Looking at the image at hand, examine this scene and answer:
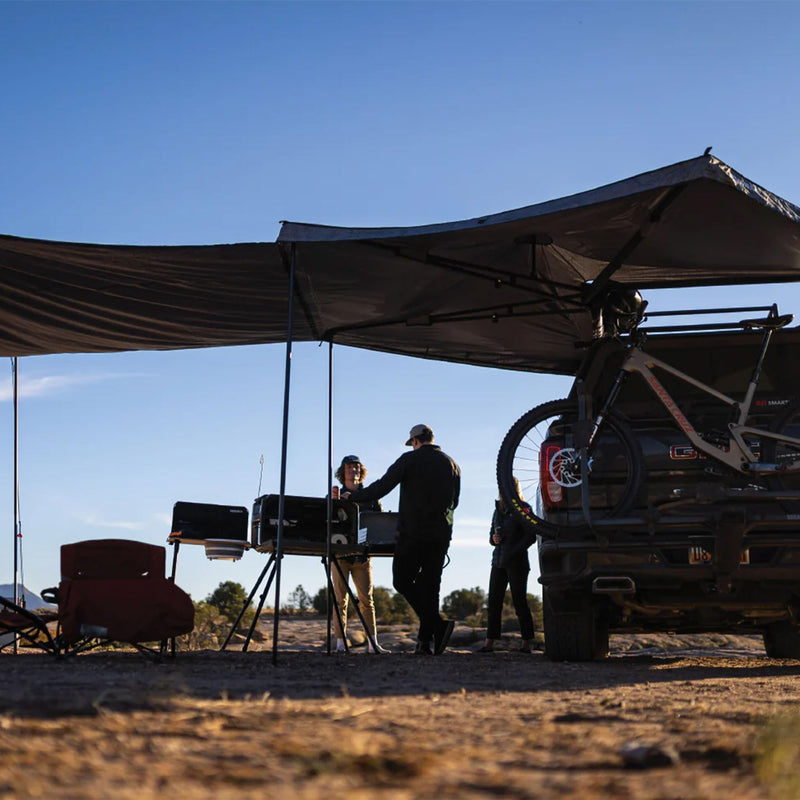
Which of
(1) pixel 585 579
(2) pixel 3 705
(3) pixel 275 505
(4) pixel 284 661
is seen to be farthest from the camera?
(3) pixel 275 505

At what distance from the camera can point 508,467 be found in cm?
761

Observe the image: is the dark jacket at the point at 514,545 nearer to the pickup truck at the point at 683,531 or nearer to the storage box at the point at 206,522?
the pickup truck at the point at 683,531

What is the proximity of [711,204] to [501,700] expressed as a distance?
4.21 m

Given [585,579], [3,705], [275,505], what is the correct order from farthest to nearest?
[275,505] → [585,579] → [3,705]

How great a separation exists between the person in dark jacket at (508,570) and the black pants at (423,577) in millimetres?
1339

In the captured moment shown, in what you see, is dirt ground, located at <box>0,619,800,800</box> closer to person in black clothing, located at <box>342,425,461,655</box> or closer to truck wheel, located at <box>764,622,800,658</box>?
person in black clothing, located at <box>342,425,461,655</box>

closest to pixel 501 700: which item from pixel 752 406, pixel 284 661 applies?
pixel 284 661

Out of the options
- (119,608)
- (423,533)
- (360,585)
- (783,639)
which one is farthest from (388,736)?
(360,585)

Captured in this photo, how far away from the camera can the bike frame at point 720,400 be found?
691 cm

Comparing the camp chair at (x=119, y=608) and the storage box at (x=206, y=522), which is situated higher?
the storage box at (x=206, y=522)

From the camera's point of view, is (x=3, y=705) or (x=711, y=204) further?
(x=711, y=204)

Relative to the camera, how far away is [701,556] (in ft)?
21.9

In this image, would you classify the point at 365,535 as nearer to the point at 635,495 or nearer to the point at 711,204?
the point at 635,495

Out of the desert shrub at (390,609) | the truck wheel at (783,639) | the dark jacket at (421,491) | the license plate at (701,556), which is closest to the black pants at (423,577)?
the dark jacket at (421,491)
